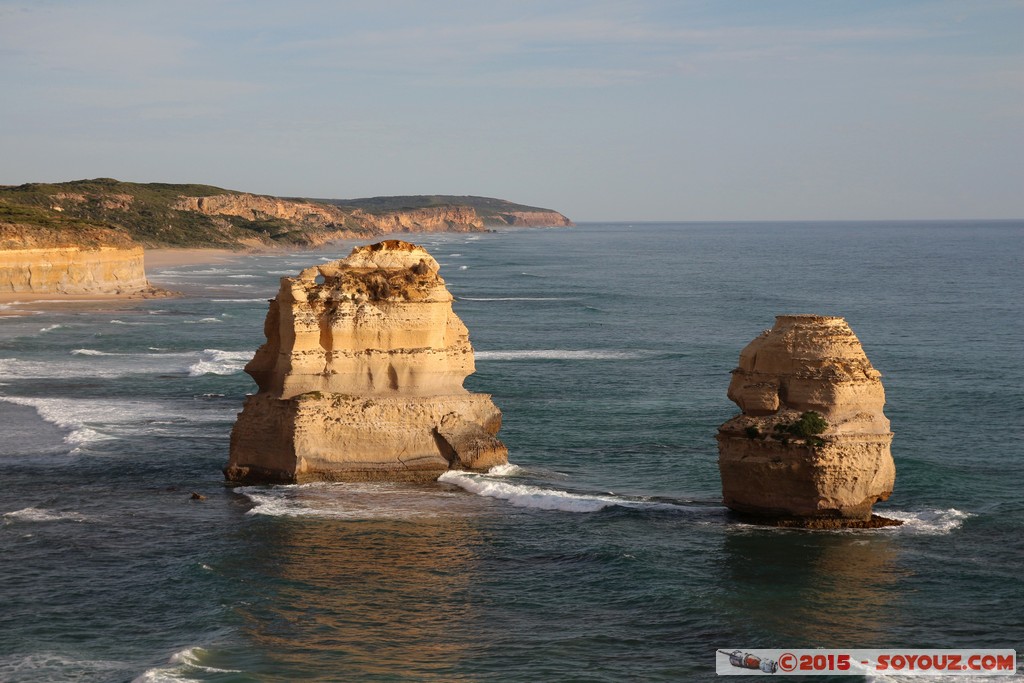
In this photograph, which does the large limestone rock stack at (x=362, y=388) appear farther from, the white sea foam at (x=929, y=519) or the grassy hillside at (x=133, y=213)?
the grassy hillside at (x=133, y=213)

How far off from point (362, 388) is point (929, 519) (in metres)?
13.5

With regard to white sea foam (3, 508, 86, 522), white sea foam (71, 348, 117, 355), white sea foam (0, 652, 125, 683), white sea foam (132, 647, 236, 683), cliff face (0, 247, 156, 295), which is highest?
cliff face (0, 247, 156, 295)

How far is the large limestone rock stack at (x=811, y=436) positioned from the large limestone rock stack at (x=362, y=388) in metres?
7.66

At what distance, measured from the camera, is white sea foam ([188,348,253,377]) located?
4966cm

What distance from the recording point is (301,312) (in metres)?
30.7

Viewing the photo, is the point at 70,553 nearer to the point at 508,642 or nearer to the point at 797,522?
the point at 508,642

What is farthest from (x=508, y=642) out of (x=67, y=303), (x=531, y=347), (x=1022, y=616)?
(x=67, y=303)

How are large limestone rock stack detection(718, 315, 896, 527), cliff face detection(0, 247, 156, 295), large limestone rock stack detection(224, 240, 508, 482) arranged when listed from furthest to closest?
cliff face detection(0, 247, 156, 295), large limestone rock stack detection(224, 240, 508, 482), large limestone rock stack detection(718, 315, 896, 527)

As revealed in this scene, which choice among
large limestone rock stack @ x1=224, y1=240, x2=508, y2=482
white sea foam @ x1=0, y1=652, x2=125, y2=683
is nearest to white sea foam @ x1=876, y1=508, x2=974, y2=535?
large limestone rock stack @ x1=224, y1=240, x2=508, y2=482

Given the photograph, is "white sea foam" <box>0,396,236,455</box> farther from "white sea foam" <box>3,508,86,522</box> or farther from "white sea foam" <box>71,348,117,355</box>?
"white sea foam" <box>71,348,117,355</box>

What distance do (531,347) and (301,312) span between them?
95.4 feet

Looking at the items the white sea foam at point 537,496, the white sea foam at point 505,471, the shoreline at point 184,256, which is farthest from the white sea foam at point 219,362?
the shoreline at point 184,256

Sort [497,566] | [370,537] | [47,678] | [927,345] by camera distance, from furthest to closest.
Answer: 1. [927,345]
2. [370,537]
3. [497,566]
4. [47,678]

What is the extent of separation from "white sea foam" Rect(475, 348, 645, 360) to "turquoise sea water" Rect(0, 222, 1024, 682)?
303cm
